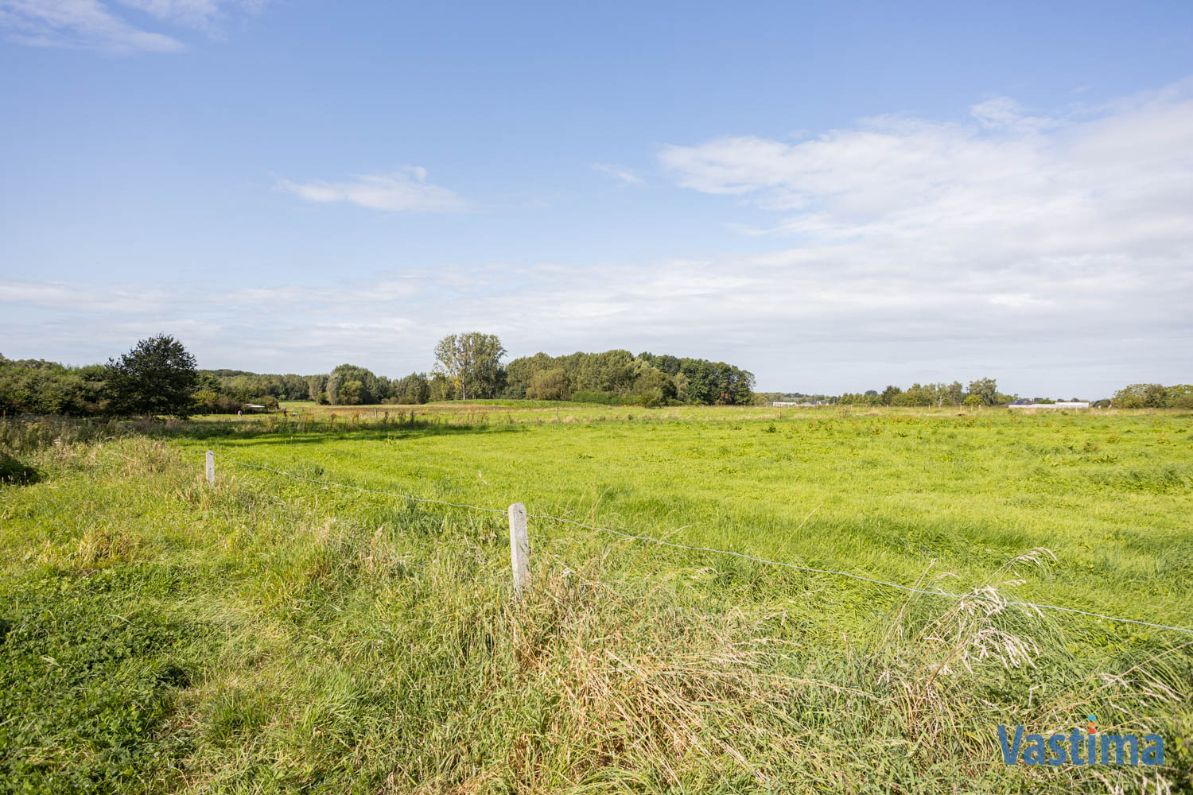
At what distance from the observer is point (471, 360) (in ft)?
366

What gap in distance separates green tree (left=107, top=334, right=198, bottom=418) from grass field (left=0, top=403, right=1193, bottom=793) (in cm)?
3263

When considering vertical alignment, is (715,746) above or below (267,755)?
above

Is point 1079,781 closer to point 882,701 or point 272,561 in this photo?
point 882,701

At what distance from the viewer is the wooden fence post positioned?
489 centimetres

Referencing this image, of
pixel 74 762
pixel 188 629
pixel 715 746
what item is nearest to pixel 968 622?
pixel 715 746

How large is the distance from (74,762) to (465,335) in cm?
11098

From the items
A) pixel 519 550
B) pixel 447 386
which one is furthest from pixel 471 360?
pixel 519 550

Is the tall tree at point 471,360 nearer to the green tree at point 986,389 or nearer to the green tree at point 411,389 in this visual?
the green tree at point 411,389

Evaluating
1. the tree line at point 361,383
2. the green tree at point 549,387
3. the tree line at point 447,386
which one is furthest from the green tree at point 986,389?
the green tree at point 549,387

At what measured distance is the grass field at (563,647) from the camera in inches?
129

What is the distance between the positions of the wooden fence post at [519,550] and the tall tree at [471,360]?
108m

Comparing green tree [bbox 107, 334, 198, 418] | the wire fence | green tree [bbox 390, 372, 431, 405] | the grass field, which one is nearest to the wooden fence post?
the grass field

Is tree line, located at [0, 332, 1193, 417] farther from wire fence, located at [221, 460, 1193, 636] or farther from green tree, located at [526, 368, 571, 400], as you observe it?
wire fence, located at [221, 460, 1193, 636]

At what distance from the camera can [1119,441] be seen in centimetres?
2462
